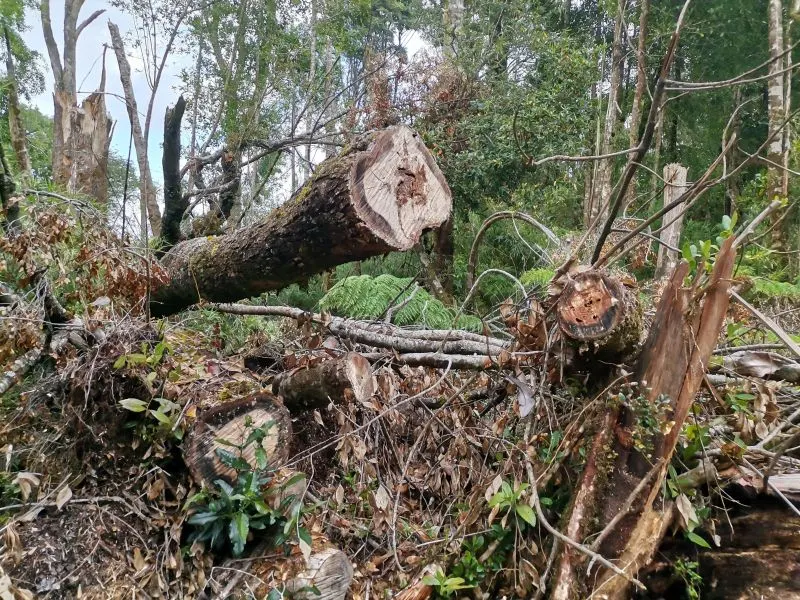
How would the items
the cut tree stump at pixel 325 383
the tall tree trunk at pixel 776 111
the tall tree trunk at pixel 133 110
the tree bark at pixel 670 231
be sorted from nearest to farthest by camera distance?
the cut tree stump at pixel 325 383
the tree bark at pixel 670 231
the tall tree trunk at pixel 776 111
the tall tree trunk at pixel 133 110

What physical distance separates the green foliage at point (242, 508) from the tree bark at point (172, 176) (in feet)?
7.87

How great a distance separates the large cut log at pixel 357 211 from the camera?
7.27 feet

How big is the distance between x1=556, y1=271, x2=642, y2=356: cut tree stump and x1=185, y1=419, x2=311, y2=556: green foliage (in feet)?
4.54

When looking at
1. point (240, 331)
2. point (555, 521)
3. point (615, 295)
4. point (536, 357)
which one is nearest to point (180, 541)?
point (555, 521)

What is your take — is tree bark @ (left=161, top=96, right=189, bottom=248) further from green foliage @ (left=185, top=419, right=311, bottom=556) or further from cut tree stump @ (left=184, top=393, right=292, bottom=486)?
green foliage @ (left=185, top=419, right=311, bottom=556)

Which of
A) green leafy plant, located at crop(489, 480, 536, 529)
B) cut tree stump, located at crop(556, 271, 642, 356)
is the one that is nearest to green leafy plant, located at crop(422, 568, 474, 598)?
green leafy plant, located at crop(489, 480, 536, 529)

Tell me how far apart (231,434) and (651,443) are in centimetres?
177

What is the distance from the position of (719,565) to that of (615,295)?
1.19 meters

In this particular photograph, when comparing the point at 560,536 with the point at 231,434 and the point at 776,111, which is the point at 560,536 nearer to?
the point at 231,434

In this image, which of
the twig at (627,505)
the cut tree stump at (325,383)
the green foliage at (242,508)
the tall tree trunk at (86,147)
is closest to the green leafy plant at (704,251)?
the twig at (627,505)

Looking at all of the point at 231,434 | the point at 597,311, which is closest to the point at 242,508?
the point at 231,434

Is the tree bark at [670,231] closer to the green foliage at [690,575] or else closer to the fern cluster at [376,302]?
the fern cluster at [376,302]

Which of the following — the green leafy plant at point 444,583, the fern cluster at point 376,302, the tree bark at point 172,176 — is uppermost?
the tree bark at point 172,176

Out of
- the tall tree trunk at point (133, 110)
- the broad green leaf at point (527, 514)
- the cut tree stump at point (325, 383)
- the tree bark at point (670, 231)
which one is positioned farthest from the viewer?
the tall tree trunk at point (133, 110)
